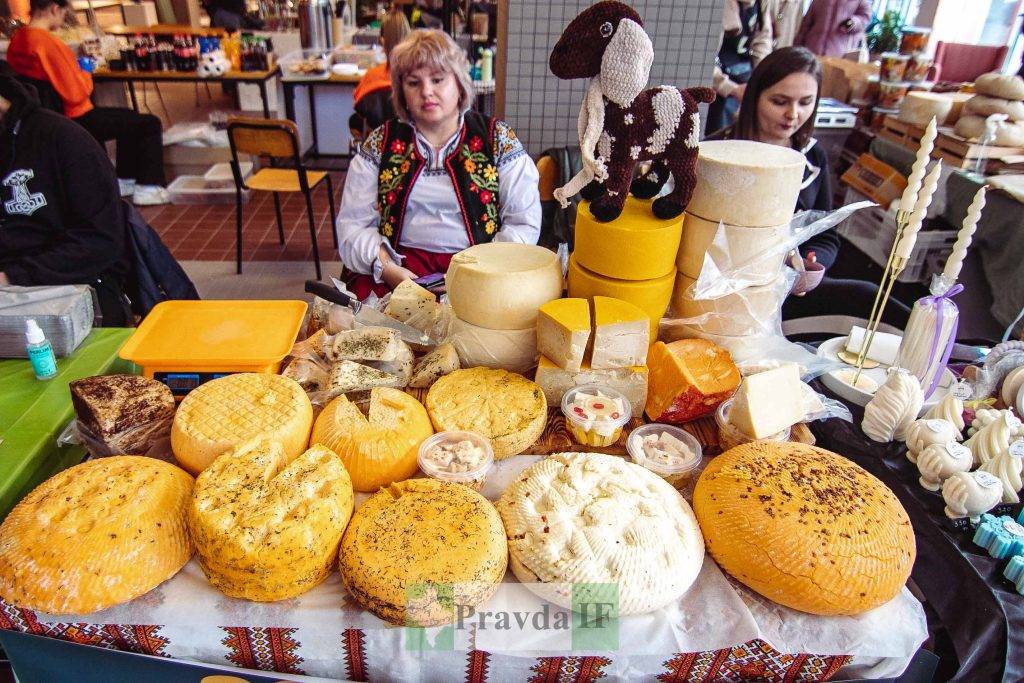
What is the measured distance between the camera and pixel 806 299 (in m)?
2.84

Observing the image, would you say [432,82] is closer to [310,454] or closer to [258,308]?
[258,308]

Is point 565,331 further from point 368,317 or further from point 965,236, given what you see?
point 965,236

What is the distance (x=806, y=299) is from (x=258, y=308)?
7.69ft

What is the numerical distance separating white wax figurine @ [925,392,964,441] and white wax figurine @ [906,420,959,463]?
0.05 meters

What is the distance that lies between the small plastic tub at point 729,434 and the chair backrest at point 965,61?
17.8 feet

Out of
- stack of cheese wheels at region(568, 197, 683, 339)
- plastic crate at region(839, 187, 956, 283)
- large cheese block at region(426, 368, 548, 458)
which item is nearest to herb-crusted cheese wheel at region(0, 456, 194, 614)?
large cheese block at region(426, 368, 548, 458)

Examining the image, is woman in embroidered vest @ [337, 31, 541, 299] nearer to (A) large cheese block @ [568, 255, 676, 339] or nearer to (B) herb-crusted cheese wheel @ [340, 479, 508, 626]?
(A) large cheese block @ [568, 255, 676, 339]

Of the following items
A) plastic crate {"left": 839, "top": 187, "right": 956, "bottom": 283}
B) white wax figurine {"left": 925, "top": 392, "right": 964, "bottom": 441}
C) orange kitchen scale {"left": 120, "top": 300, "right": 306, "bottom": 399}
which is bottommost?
plastic crate {"left": 839, "top": 187, "right": 956, "bottom": 283}

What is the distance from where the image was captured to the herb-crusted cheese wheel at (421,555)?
1039 millimetres

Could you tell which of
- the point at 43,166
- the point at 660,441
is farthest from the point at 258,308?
the point at 43,166

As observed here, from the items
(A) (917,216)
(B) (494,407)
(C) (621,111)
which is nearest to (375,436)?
(B) (494,407)

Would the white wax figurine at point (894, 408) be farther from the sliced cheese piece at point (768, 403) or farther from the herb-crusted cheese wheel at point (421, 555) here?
the herb-crusted cheese wheel at point (421, 555)

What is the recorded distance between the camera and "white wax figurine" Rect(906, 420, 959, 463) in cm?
146

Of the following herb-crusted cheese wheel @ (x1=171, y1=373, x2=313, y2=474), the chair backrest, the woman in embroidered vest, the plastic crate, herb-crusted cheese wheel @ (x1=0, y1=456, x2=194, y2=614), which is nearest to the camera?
herb-crusted cheese wheel @ (x1=0, y1=456, x2=194, y2=614)
